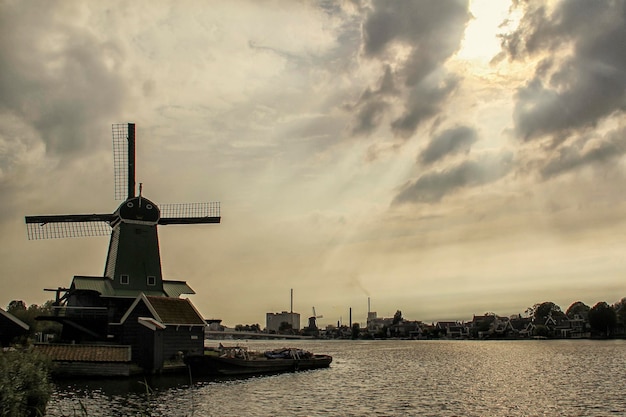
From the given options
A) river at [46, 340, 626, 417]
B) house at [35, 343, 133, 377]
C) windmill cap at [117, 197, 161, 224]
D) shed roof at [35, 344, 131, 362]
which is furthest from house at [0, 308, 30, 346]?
windmill cap at [117, 197, 161, 224]

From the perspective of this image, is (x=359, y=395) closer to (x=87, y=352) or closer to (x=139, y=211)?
(x=87, y=352)

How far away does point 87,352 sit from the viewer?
1962 inches

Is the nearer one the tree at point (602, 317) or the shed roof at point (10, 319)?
the shed roof at point (10, 319)

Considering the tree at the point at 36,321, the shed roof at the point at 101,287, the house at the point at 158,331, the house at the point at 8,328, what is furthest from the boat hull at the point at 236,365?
the tree at the point at 36,321

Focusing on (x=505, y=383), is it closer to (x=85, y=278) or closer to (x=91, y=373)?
A: (x=91, y=373)

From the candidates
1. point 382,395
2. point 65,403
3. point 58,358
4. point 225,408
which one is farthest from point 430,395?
point 58,358

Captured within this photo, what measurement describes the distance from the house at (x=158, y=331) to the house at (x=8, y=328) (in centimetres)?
1084

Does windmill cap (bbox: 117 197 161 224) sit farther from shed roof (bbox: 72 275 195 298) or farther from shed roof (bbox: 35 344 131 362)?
shed roof (bbox: 35 344 131 362)

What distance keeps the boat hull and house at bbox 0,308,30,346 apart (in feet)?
45.3

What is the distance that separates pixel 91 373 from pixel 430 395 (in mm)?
26680

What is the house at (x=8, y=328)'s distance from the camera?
43.4 m

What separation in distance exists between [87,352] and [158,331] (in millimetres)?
5851

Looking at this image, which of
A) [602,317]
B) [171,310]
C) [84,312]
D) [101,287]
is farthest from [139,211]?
[602,317]

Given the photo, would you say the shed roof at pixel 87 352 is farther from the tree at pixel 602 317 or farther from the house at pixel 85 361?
the tree at pixel 602 317
